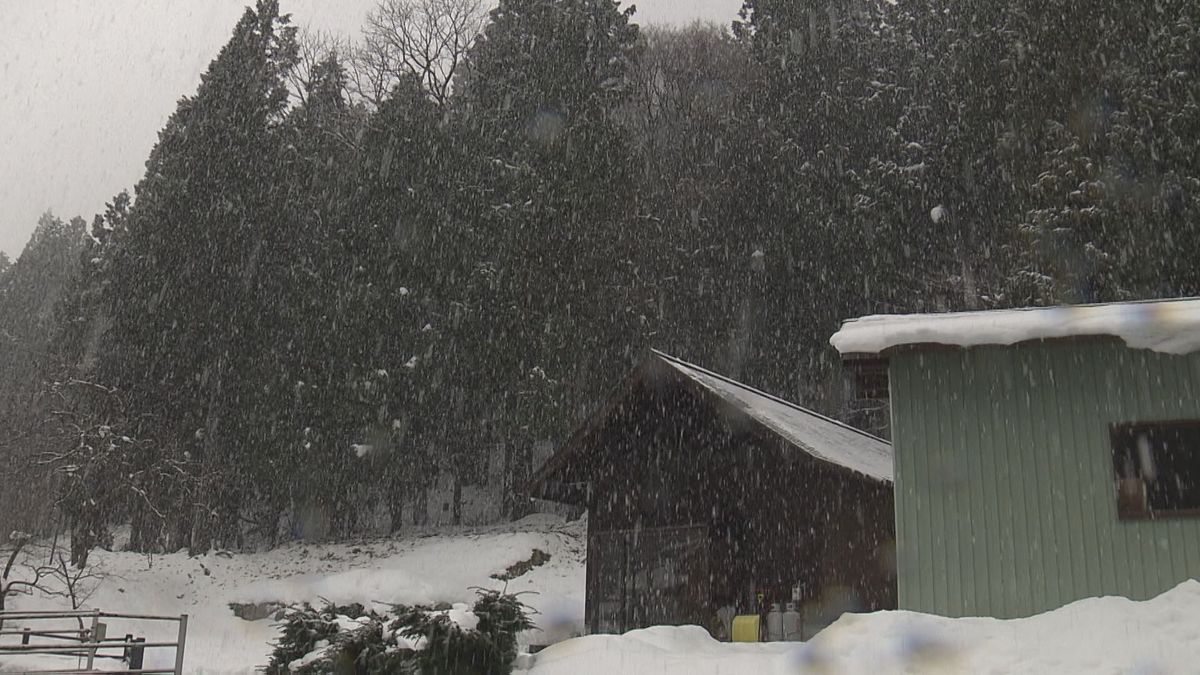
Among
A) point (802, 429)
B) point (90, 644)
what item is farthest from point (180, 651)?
point (802, 429)

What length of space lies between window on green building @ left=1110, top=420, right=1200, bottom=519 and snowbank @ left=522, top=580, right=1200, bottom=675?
817 mm

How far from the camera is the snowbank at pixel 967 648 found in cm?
716

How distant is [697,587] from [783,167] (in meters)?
16.7

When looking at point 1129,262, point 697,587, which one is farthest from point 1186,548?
point 1129,262

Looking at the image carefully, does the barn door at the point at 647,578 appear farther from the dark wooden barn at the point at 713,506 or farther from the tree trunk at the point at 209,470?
the tree trunk at the point at 209,470

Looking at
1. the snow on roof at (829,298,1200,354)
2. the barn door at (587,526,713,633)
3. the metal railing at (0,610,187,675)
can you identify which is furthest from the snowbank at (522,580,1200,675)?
the barn door at (587,526,713,633)

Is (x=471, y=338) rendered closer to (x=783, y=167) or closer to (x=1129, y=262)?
(x=783, y=167)

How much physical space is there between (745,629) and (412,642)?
4657mm

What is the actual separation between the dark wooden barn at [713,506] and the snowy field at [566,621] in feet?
12.3

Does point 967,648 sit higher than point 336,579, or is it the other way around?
point 967,648

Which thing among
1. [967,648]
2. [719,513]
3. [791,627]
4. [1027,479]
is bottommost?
[791,627]

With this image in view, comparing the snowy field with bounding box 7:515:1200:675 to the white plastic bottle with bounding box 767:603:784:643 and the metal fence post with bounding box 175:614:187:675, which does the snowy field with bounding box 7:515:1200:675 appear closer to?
the metal fence post with bounding box 175:614:187:675

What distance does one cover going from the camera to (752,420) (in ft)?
41.8

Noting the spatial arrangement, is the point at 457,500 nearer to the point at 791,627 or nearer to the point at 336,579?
the point at 336,579
